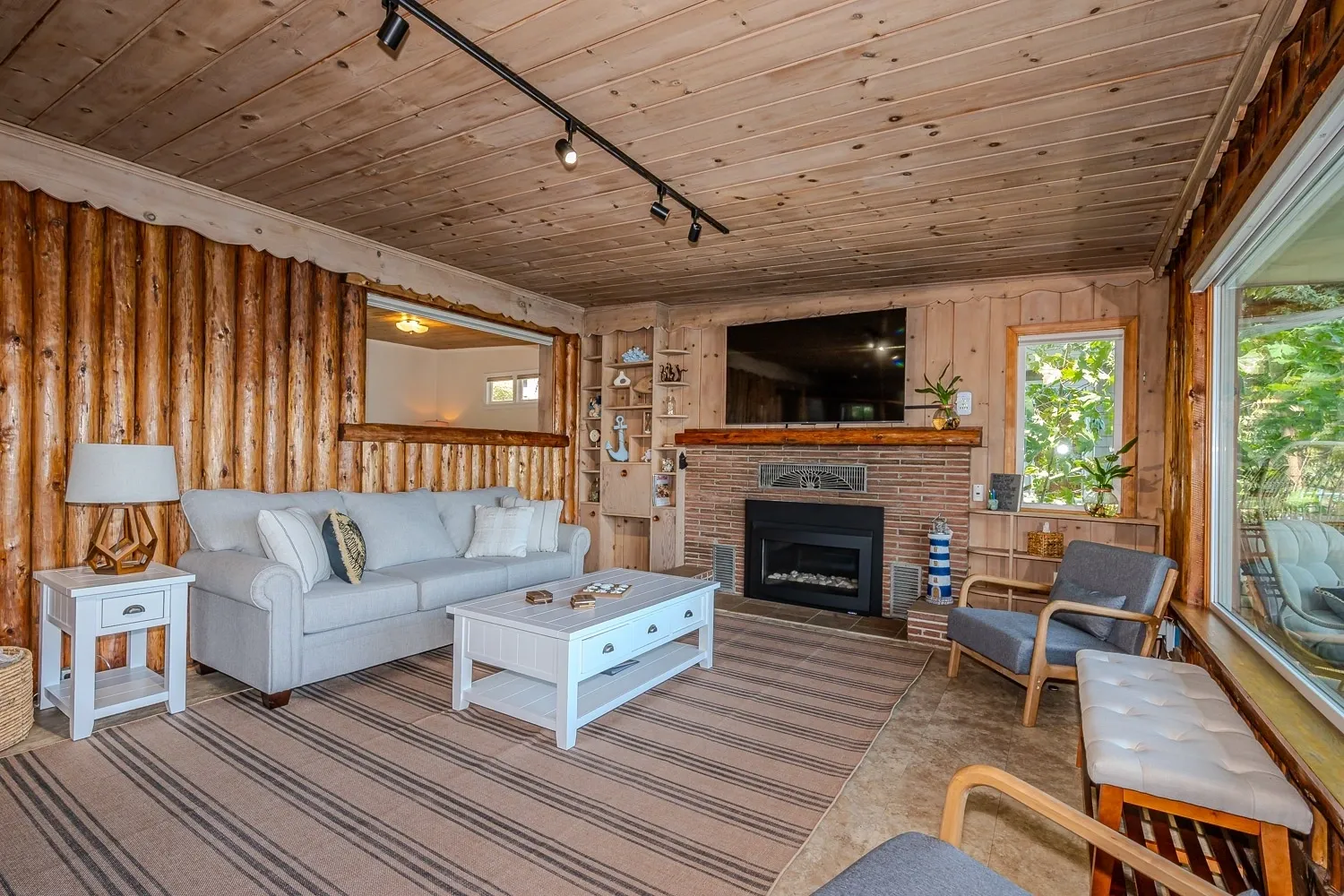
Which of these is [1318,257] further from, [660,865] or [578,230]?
[578,230]

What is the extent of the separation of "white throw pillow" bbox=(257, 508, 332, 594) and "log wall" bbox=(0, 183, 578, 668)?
61 cm

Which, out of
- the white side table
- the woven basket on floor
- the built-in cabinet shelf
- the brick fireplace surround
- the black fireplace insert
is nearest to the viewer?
the woven basket on floor

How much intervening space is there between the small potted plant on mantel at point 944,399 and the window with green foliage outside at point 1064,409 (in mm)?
443

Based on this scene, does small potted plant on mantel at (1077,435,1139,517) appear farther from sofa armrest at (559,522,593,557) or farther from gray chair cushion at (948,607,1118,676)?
sofa armrest at (559,522,593,557)

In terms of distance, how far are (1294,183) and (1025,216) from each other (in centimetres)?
153

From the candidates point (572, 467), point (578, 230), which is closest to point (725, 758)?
point (578, 230)

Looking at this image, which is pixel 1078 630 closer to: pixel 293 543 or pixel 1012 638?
pixel 1012 638

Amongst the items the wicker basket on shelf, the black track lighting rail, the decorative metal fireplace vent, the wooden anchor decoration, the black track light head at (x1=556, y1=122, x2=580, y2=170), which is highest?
the black track lighting rail

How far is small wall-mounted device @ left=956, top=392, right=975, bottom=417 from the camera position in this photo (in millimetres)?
4742

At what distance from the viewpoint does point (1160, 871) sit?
110 centimetres

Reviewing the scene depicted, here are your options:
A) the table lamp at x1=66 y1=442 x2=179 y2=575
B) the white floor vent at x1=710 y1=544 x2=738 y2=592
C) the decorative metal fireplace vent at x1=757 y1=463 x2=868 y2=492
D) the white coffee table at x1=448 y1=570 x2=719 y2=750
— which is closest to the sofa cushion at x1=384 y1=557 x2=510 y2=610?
the white coffee table at x1=448 y1=570 x2=719 y2=750

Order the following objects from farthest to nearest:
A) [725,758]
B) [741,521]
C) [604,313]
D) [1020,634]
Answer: [604,313]
[741,521]
[1020,634]
[725,758]

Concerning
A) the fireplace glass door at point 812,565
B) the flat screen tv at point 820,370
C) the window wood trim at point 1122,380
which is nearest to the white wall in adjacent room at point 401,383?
the flat screen tv at point 820,370

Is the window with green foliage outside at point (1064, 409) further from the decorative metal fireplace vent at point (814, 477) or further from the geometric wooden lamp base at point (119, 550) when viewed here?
the geometric wooden lamp base at point (119, 550)
